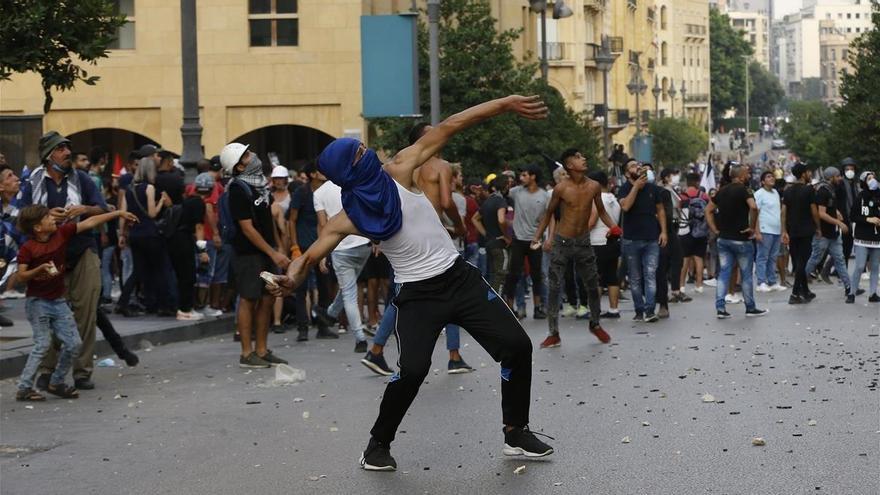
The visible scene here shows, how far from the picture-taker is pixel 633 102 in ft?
317

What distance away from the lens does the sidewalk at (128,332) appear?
1365 centimetres

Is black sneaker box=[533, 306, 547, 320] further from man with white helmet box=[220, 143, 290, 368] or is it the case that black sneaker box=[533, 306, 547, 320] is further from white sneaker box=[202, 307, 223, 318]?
man with white helmet box=[220, 143, 290, 368]

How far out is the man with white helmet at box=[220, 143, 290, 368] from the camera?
1365 cm

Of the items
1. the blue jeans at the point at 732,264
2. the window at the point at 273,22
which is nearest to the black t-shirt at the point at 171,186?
the blue jeans at the point at 732,264

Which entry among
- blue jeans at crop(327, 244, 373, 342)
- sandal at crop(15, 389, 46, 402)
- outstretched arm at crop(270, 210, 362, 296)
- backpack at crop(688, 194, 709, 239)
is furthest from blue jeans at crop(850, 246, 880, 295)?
outstretched arm at crop(270, 210, 362, 296)

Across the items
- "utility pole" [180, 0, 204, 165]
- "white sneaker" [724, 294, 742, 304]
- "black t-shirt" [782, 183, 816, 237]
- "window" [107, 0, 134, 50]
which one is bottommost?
"white sneaker" [724, 294, 742, 304]

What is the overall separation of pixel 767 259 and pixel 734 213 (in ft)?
17.8

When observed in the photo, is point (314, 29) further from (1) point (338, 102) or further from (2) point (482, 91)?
(2) point (482, 91)

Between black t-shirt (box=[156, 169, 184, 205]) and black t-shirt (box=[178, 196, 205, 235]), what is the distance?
0.34 ft

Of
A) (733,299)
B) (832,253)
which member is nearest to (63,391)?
(733,299)

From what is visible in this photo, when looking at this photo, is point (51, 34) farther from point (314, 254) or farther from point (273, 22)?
point (273, 22)

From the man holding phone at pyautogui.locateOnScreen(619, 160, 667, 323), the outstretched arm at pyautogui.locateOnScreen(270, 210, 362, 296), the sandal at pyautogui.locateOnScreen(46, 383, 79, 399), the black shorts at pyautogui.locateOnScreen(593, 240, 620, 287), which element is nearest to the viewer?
the outstretched arm at pyautogui.locateOnScreen(270, 210, 362, 296)

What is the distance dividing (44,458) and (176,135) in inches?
1262

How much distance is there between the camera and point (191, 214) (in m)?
18.3
